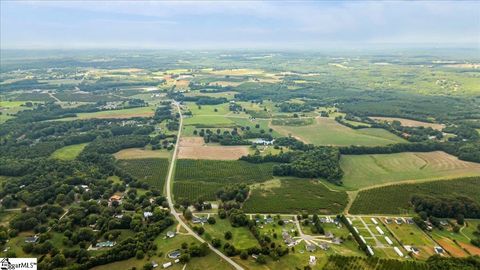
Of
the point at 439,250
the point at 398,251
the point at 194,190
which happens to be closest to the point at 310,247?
the point at 398,251

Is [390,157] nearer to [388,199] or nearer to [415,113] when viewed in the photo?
[388,199]

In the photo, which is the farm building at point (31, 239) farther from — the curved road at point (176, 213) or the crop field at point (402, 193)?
the crop field at point (402, 193)

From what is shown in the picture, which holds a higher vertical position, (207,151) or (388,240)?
(207,151)

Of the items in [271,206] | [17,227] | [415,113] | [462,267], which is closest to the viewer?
[462,267]

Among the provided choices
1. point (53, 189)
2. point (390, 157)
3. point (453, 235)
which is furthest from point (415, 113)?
point (53, 189)

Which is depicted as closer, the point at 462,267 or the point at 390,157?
the point at 462,267

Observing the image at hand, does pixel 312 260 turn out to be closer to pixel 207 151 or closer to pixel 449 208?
pixel 449 208
